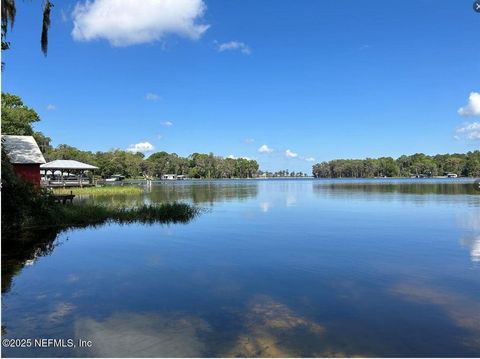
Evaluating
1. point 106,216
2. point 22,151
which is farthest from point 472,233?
point 22,151

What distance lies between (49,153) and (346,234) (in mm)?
99933

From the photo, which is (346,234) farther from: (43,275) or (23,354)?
(23,354)

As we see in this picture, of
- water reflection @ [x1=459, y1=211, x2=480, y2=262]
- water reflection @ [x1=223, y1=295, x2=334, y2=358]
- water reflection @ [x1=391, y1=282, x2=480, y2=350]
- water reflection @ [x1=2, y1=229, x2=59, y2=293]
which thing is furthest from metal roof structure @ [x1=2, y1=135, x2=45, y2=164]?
water reflection @ [x1=391, y1=282, x2=480, y2=350]

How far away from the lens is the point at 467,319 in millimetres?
9188

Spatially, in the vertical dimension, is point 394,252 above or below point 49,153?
below

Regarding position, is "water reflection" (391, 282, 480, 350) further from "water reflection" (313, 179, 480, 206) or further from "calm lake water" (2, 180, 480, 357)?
"water reflection" (313, 179, 480, 206)

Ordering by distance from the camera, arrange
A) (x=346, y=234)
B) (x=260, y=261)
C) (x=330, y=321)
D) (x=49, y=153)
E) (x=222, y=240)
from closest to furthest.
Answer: (x=330, y=321) < (x=260, y=261) < (x=222, y=240) < (x=346, y=234) < (x=49, y=153)

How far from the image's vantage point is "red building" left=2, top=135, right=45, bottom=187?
37219 mm

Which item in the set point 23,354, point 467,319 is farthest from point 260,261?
point 23,354

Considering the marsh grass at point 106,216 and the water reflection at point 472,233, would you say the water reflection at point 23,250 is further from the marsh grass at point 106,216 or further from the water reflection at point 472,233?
the water reflection at point 472,233

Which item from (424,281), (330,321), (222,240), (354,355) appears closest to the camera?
(354,355)

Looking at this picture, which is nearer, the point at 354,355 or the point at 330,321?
the point at 354,355

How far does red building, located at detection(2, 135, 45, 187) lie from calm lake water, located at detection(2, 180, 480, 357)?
19.0 m

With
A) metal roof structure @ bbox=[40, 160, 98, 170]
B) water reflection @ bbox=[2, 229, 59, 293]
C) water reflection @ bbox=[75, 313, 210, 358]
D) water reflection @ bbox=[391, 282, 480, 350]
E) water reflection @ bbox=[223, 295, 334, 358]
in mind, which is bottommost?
water reflection @ bbox=[391, 282, 480, 350]
